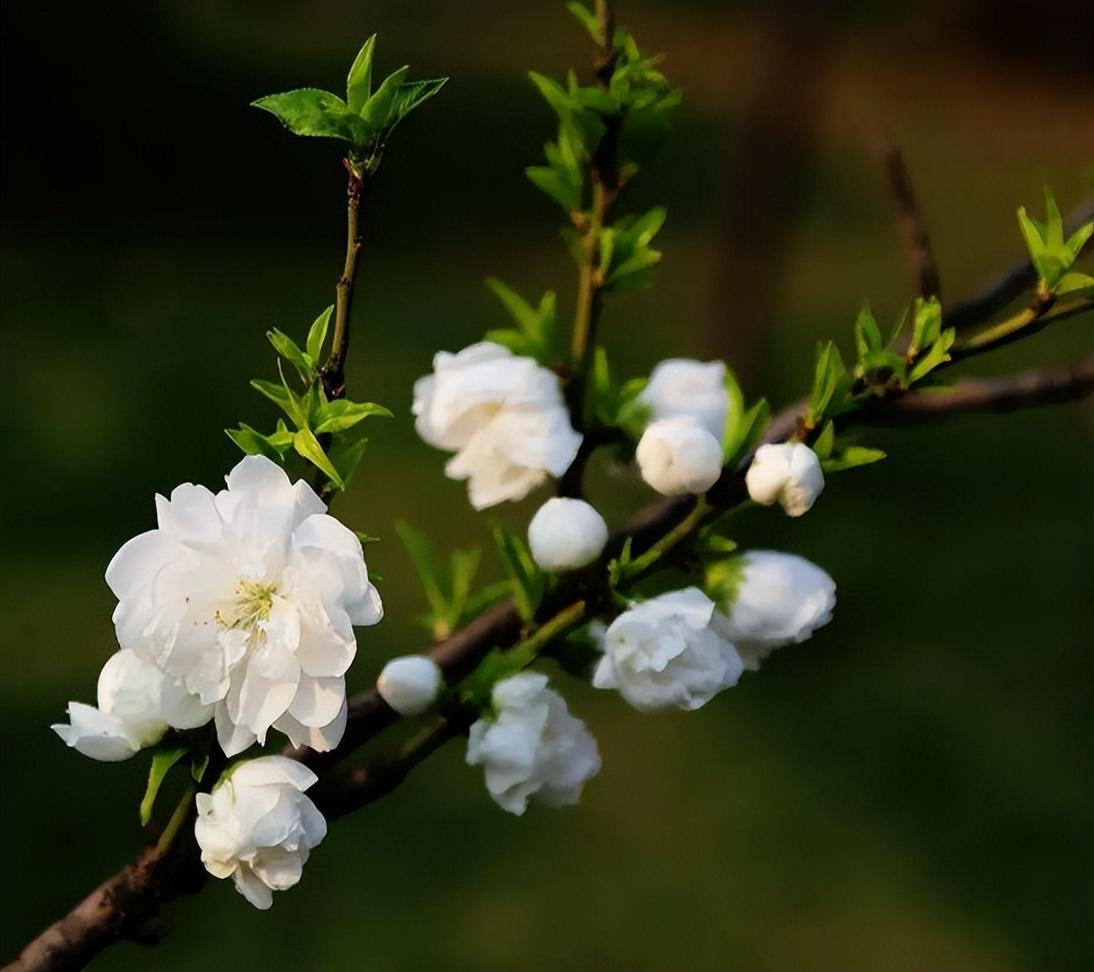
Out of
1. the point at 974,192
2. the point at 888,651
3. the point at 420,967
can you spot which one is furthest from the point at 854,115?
the point at 420,967

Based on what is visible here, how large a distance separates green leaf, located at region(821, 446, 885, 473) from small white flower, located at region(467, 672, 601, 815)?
8 cm

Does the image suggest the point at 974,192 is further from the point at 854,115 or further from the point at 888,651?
the point at 888,651

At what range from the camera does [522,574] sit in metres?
0.26

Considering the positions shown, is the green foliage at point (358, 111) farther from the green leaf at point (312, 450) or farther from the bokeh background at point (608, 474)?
the bokeh background at point (608, 474)

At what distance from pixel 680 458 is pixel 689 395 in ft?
0.16

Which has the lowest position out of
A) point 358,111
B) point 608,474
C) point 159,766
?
point 608,474

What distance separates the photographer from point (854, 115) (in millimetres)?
1152

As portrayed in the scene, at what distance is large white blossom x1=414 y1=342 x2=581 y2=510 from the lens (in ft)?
0.89

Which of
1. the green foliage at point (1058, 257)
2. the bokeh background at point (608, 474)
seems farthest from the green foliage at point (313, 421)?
the bokeh background at point (608, 474)

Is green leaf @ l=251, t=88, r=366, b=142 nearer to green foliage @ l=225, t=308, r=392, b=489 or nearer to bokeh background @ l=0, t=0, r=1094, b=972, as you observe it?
green foliage @ l=225, t=308, r=392, b=489

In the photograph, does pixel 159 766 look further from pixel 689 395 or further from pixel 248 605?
pixel 689 395

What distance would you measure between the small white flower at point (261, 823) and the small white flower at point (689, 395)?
121 mm

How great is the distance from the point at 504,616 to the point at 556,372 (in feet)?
0.20

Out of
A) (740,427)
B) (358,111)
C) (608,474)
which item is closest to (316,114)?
(358,111)
